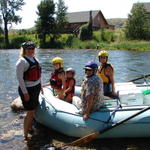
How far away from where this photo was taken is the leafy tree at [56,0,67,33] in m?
45.3

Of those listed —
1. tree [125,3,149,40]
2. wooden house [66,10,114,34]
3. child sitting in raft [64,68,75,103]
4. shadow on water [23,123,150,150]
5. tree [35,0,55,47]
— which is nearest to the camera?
shadow on water [23,123,150,150]

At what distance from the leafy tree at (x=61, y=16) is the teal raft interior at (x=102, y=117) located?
38.4 meters

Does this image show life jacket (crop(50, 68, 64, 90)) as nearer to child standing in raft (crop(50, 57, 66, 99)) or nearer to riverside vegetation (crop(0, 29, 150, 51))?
child standing in raft (crop(50, 57, 66, 99))

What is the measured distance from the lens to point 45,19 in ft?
142

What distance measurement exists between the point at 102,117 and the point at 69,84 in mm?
1325

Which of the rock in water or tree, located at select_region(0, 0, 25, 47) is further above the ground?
tree, located at select_region(0, 0, 25, 47)

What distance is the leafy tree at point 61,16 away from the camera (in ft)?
149

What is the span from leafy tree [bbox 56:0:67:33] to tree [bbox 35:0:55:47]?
60.8 inches

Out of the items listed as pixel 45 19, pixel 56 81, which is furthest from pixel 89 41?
pixel 56 81

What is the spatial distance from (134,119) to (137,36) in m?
34.4

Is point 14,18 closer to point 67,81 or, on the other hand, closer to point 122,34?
point 122,34

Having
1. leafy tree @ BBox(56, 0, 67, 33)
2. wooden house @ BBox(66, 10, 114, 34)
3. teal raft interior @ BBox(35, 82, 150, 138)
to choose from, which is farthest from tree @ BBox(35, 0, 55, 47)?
teal raft interior @ BBox(35, 82, 150, 138)

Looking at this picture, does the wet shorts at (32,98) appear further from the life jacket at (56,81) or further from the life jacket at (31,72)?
the life jacket at (56,81)

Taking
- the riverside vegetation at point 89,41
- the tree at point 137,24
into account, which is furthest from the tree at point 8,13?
the tree at point 137,24
